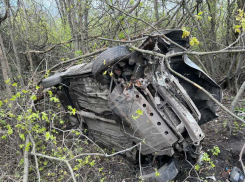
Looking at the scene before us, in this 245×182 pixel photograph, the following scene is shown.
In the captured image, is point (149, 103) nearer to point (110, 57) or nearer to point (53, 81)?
point (110, 57)

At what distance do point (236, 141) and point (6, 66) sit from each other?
4.25 m

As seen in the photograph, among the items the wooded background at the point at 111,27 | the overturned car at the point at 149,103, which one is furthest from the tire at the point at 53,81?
the wooded background at the point at 111,27

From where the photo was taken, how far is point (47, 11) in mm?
5508

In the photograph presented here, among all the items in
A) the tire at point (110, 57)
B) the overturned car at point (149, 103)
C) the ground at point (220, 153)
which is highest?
the tire at point (110, 57)

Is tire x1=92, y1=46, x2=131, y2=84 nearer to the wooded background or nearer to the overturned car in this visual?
the overturned car

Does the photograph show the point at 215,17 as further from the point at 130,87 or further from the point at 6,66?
the point at 6,66

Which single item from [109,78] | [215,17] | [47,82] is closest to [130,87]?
[109,78]

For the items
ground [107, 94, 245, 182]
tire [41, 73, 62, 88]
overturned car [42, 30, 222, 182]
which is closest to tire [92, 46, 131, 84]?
overturned car [42, 30, 222, 182]

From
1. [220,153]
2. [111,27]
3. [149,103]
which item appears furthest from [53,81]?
[220,153]

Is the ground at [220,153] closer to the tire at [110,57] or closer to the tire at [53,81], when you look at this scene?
the tire at [110,57]

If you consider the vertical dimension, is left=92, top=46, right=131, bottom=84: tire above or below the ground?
above

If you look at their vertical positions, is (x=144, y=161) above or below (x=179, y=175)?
above

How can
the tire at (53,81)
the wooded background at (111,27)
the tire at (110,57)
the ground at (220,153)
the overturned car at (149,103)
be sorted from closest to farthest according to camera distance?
the overturned car at (149,103), the tire at (110,57), the ground at (220,153), the tire at (53,81), the wooded background at (111,27)

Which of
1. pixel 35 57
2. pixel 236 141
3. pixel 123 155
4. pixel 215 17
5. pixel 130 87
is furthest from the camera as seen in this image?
pixel 35 57
